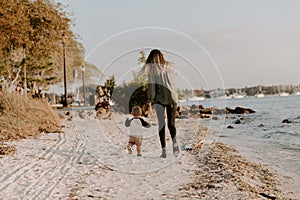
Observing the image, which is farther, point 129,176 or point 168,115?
point 168,115

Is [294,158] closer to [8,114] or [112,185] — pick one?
[112,185]

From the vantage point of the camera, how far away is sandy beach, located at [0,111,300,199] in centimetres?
412

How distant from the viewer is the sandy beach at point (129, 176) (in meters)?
Result: 4.12

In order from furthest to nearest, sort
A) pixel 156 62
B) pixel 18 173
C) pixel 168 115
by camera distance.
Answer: pixel 168 115 → pixel 156 62 → pixel 18 173

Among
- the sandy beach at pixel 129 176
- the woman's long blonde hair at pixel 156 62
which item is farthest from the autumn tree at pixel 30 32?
the woman's long blonde hair at pixel 156 62

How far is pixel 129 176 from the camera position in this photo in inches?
195

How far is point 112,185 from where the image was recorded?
4.50 m

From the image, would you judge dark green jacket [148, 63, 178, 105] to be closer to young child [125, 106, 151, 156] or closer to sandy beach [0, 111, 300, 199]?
young child [125, 106, 151, 156]

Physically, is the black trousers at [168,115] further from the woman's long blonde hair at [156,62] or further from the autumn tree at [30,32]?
the autumn tree at [30,32]

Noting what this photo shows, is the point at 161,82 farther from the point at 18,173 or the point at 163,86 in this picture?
the point at 18,173

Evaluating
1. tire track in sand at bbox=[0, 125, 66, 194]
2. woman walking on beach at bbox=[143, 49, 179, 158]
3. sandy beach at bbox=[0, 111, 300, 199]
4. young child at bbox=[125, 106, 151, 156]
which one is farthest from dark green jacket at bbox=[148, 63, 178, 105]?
tire track in sand at bbox=[0, 125, 66, 194]

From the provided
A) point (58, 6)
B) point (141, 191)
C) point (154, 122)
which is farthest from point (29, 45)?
point (141, 191)

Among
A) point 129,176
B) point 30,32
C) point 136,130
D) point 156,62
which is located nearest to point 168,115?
point 136,130

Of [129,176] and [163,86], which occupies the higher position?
[163,86]
